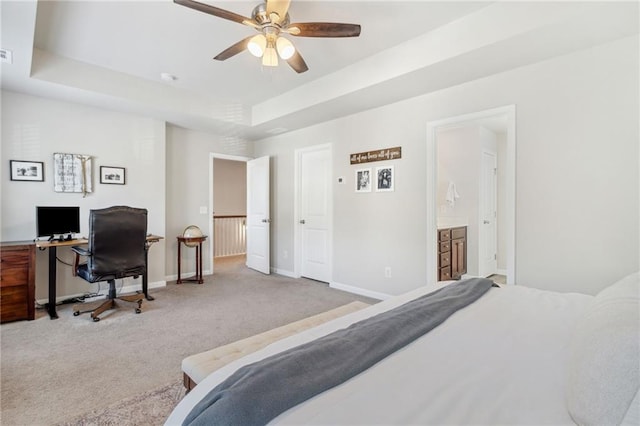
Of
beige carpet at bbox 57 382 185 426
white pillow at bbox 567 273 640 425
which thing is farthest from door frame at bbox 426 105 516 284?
beige carpet at bbox 57 382 185 426

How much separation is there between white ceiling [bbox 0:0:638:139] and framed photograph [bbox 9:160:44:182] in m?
0.82

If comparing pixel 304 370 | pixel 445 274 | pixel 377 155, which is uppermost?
pixel 377 155

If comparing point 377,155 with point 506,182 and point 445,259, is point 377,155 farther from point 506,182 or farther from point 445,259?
point 445,259

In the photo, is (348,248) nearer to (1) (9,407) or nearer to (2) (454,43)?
(2) (454,43)

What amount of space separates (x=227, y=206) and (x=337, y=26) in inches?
258

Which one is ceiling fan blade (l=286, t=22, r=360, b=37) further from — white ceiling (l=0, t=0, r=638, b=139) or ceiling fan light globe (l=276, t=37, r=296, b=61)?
white ceiling (l=0, t=0, r=638, b=139)

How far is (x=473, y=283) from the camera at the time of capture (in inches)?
73.5

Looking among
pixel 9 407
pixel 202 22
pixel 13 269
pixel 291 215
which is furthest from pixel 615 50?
pixel 13 269

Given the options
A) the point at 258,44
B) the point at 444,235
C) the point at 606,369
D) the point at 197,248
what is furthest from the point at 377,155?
the point at 606,369

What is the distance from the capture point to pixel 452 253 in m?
4.32

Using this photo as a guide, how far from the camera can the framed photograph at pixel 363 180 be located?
403 cm

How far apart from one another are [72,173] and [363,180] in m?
3.74

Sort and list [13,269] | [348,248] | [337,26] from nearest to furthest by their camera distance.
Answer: [337,26] < [13,269] < [348,248]

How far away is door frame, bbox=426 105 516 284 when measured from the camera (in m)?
2.82
